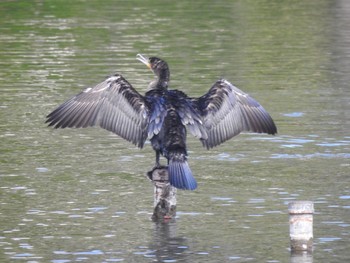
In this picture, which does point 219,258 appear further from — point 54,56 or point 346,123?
point 54,56

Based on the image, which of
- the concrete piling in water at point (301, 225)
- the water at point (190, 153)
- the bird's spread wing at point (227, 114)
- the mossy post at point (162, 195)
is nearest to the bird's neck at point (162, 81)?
the bird's spread wing at point (227, 114)

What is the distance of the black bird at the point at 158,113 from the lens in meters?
12.4

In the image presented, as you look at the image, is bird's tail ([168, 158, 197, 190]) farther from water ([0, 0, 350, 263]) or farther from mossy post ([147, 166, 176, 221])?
water ([0, 0, 350, 263])

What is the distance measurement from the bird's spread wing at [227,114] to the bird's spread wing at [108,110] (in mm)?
693

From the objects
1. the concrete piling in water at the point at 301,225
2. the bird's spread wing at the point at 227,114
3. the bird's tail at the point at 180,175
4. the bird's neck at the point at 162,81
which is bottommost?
the concrete piling in water at the point at 301,225

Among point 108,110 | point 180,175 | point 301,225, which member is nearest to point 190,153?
point 108,110

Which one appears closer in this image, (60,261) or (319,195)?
(60,261)

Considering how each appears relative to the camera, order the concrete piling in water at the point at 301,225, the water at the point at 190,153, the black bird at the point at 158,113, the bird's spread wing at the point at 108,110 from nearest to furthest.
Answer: the concrete piling in water at the point at 301,225 → the water at the point at 190,153 → the black bird at the point at 158,113 → the bird's spread wing at the point at 108,110

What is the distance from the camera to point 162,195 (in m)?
12.6

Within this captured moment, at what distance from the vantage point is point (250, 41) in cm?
2809

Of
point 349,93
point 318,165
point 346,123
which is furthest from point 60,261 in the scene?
point 349,93

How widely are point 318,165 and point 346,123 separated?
281cm

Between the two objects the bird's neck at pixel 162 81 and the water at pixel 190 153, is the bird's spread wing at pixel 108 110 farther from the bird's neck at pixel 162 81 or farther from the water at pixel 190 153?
the water at pixel 190 153

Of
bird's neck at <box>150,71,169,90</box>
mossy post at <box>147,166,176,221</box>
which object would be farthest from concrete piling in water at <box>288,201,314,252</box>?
bird's neck at <box>150,71,169,90</box>
